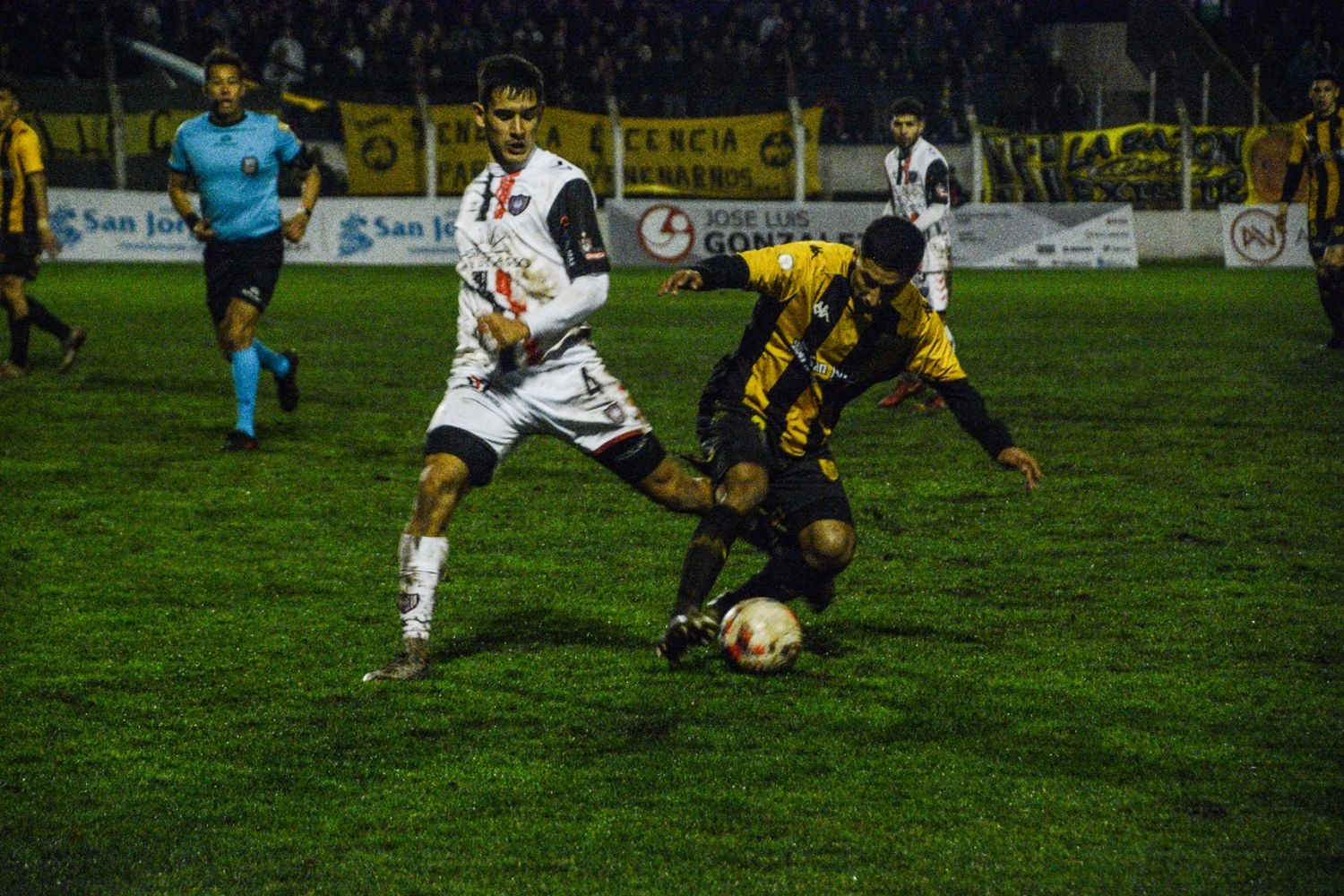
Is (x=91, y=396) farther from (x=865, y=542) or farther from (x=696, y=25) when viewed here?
(x=696, y=25)

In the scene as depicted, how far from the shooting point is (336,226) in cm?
2747

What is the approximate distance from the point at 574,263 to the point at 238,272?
5078 millimetres

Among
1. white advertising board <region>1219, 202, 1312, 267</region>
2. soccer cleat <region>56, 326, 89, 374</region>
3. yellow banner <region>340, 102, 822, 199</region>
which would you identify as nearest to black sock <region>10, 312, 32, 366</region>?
soccer cleat <region>56, 326, 89, 374</region>

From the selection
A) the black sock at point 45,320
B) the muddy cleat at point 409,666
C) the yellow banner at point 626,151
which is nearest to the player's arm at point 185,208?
the black sock at point 45,320

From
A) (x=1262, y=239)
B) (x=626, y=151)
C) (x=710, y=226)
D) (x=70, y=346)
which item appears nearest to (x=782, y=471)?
(x=70, y=346)

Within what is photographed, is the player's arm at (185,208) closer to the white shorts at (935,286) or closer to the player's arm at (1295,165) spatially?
the white shorts at (935,286)

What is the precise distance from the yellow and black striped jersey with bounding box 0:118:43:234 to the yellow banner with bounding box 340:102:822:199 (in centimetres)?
1480

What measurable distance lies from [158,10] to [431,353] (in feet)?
62.9

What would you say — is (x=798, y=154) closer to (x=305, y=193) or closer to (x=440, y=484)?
(x=305, y=193)

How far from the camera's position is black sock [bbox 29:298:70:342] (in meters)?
13.4

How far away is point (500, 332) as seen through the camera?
508 cm

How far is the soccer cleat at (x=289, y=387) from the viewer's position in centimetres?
1083

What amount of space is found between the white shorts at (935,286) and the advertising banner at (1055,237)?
1536cm

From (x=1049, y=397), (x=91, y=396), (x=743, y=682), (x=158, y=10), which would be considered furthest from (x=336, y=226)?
(x=743, y=682)
